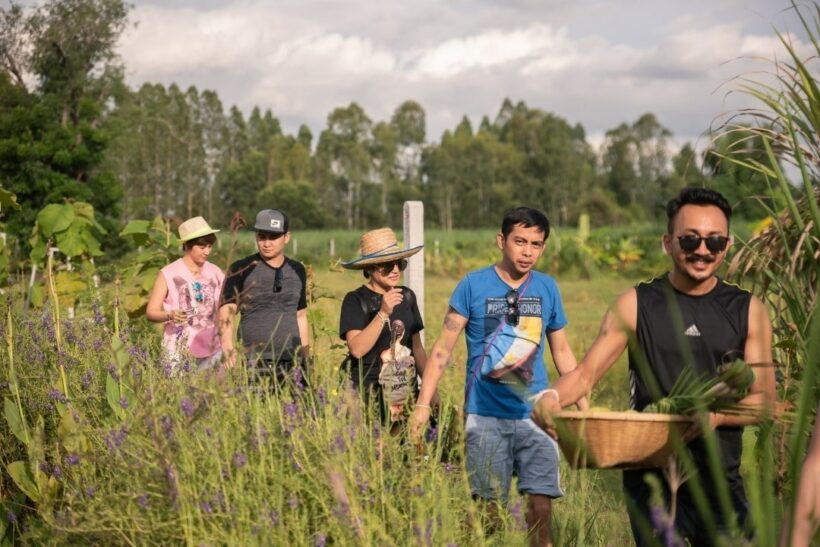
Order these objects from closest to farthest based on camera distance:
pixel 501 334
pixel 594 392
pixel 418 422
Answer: pixel 418 422 < pixel 501 334 < pixel 594 392

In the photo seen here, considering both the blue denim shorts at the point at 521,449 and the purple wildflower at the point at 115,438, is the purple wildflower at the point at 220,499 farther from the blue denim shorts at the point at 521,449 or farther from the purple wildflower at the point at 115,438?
the blue denim shorts at the point at 521,449

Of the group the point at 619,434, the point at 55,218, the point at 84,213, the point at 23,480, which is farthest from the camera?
the point at 84,213

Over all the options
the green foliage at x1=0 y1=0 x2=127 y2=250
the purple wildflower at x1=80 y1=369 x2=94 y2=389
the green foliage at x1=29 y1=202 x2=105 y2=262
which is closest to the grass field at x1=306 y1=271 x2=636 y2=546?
the purple wildflower at x1=80 y1=369 x2=94 y2=389

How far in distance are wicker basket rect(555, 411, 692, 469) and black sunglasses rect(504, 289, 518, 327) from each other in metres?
1.75

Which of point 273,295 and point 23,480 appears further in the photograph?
point 273,295

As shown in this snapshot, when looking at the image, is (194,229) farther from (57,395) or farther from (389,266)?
(57,395)

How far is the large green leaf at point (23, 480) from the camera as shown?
406cm

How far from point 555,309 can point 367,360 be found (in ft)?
3.01

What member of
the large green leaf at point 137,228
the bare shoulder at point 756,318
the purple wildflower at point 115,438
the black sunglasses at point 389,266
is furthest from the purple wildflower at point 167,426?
the large green leaf at point 137,228

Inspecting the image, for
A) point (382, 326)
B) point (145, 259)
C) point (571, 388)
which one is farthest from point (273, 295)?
point (571, 388)

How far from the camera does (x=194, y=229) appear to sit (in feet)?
19.0

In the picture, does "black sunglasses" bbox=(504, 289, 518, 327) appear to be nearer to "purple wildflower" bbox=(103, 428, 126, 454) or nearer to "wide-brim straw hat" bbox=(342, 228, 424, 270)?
"wide-brim straw hat" bbox=(342, 228, 424, 270)

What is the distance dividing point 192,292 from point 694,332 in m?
Answer: 3.41

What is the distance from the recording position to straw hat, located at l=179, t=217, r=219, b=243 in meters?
5.74
